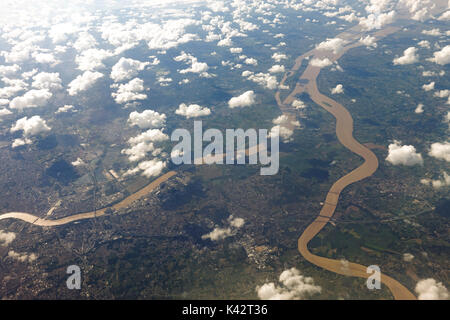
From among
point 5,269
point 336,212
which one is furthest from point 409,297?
point 5,269

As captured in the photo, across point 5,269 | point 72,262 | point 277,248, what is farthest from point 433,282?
point 5,269

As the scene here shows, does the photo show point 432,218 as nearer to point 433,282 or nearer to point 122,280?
point 433,282
